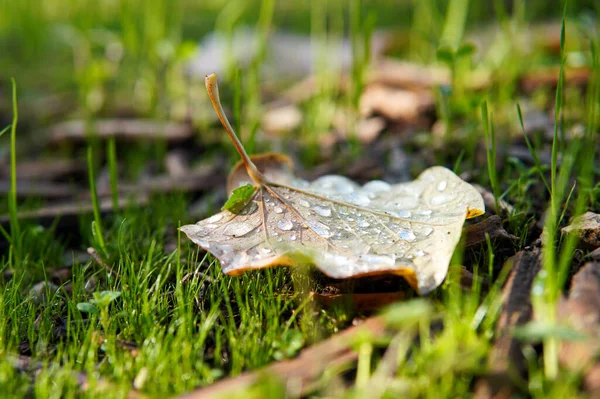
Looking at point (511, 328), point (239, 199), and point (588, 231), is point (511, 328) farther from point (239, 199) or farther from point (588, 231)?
point (239, 199)

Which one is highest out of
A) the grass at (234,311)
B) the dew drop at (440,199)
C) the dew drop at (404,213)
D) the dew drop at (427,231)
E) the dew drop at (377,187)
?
the dew drop at (440,199)

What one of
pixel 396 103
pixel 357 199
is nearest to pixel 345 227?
pixel 357 199

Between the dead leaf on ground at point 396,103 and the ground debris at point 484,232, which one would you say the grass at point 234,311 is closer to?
the ground debris at point 484,232

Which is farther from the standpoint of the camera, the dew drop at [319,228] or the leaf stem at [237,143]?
the leaf stem at [237,143]

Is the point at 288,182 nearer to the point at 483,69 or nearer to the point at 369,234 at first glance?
the point at 369,234

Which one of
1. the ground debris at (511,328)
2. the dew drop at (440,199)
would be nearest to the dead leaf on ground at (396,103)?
the dew drop at (440,199)

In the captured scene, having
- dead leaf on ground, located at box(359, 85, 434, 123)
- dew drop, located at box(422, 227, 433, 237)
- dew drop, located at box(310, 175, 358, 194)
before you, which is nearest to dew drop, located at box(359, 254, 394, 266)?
dew drop, located at box(422, 227, 433, 237)

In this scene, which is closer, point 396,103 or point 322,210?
point 322,210
